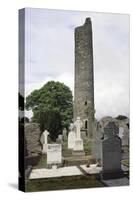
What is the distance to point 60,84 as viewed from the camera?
312 inches

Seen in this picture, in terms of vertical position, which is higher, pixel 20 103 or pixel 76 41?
pixel 76 41

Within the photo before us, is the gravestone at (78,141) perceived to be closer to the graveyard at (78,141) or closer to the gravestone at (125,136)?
the graveyard at (78,141)

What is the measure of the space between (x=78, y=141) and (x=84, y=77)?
2.60 ft

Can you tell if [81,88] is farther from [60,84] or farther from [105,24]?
[105,24]

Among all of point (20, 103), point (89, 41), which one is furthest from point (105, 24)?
point (20, 103)

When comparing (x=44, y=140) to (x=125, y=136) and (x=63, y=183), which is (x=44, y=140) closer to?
(x=63, y=183)

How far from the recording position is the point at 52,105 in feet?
26.0

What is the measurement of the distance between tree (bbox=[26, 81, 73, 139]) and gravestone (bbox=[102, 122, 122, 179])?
58cm

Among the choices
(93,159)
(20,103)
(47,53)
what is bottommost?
(93,159)

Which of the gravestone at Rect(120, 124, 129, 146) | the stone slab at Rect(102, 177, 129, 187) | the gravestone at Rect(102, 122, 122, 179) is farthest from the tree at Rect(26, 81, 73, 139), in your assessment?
the stone slab at Rect(102, 177, 129, 187)

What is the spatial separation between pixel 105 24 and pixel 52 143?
1637 mm

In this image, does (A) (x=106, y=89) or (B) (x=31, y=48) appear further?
(A) (x=106, y=89)

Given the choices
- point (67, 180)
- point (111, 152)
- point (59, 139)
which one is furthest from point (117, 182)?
point (59, 139)

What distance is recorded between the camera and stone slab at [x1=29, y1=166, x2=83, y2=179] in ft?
25.6
